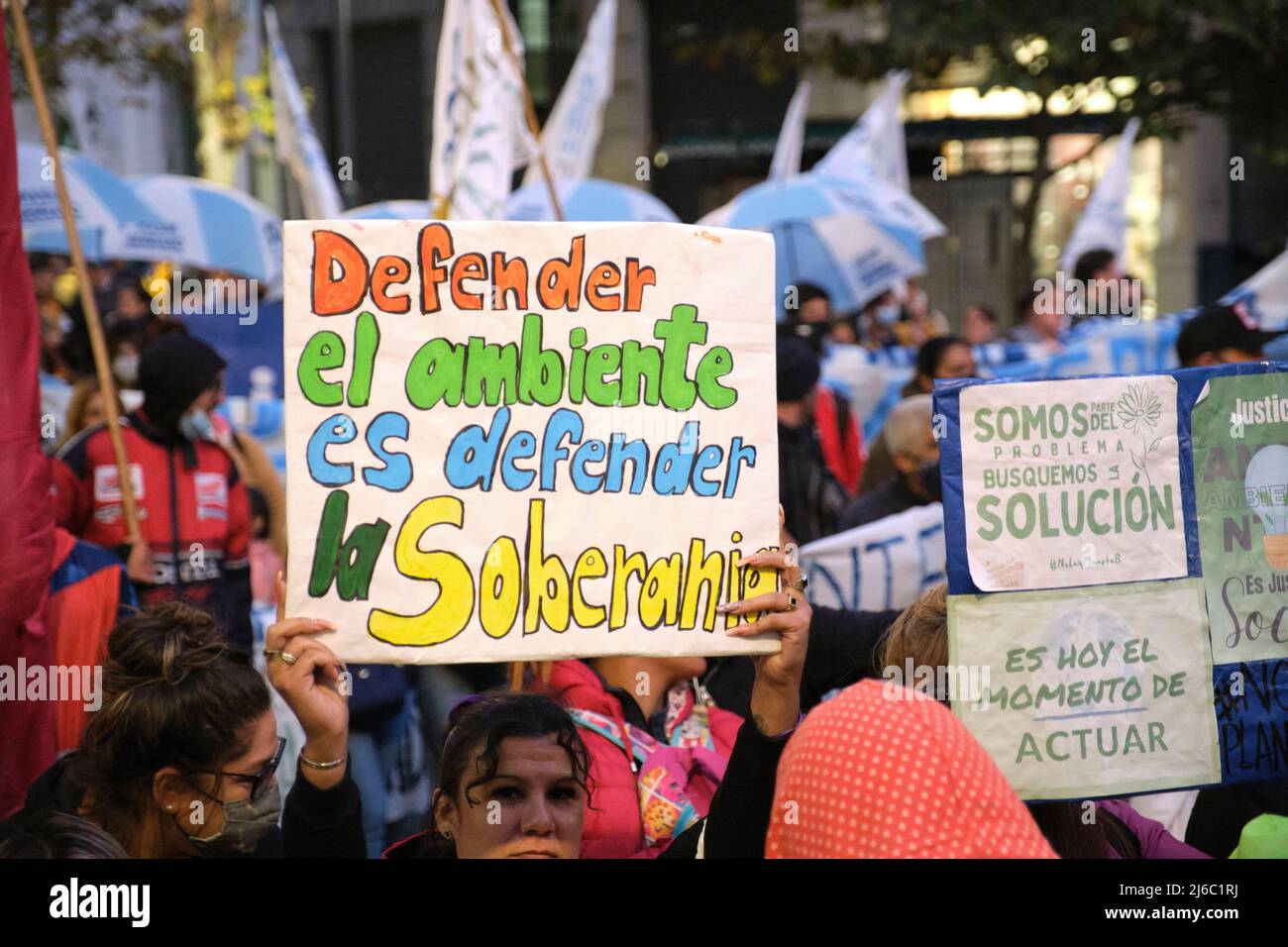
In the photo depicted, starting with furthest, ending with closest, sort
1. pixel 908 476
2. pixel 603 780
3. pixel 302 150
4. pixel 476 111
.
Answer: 1. pixel 302 150
2. pixel 476 111
3. pixel 908 476
4. pixel 603 780

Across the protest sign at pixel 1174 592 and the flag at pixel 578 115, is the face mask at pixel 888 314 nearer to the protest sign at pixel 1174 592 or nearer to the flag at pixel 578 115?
the flag at pixel 578 115

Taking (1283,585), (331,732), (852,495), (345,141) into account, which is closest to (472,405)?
(331,732)

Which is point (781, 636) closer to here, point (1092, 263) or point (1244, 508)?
point (1244, 508)

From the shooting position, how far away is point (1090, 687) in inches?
118

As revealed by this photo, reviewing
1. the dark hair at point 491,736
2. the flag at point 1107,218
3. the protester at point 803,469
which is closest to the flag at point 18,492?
the dark hair at point 491,736

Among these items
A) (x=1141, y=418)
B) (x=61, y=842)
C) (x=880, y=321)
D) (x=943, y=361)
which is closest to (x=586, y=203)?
(x=943, y=361)

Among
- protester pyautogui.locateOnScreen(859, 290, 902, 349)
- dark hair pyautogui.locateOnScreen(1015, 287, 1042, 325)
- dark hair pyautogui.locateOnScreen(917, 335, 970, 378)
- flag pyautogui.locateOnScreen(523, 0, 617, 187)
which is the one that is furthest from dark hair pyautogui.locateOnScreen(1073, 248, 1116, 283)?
flag pyautogui.locateOnScreen(523, 0, 617, 187)

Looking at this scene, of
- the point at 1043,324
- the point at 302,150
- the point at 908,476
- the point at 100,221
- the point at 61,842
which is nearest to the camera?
the point at 61,842

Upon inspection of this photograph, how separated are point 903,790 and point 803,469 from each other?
459 centimetres

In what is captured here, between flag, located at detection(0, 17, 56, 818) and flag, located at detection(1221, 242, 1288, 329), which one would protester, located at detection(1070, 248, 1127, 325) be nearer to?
flag, located at detection(1221, 242, 1288, 329)

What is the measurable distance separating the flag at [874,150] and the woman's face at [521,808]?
865cm

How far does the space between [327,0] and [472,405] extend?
65.9 feet

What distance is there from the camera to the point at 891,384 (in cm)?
997

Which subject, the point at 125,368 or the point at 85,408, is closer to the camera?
the point at 85,408
